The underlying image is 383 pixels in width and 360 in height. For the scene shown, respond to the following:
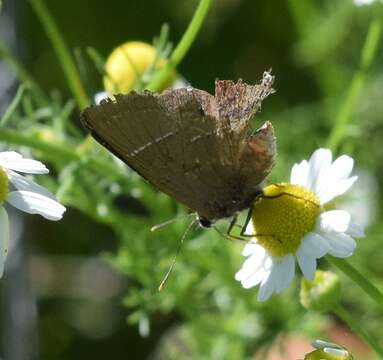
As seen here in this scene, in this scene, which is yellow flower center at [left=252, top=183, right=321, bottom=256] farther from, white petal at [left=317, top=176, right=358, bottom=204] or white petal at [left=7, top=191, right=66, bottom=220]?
white petal at [left=7, top=191, right=66, bottom=220]

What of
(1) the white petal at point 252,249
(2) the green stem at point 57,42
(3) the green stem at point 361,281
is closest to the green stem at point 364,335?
(3) the green stem at point 361,281

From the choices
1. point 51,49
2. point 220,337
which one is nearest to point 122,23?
point 51,49

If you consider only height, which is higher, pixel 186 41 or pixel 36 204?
pixel 186 41

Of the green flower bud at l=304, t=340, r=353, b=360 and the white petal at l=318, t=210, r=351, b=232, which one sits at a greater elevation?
the white petal at l=318, t=210, r=351, b=232

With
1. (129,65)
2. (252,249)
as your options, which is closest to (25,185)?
(252,249)

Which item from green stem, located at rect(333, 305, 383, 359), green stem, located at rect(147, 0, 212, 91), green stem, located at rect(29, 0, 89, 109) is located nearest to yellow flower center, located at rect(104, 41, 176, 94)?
green stem, located at rect(29, 0, 89, 109)

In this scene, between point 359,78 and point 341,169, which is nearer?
point 341,169

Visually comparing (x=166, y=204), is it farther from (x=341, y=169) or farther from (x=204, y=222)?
(x=341, y=169)
